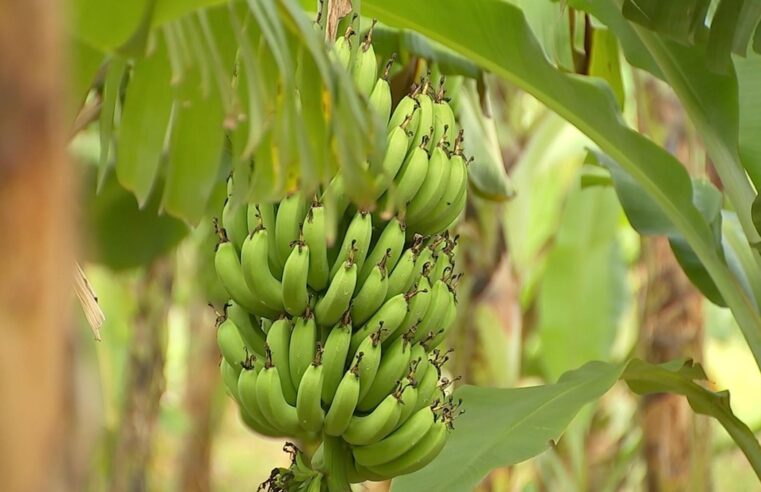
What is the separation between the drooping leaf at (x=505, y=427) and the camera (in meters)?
1.12

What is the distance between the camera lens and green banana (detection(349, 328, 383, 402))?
0.93m

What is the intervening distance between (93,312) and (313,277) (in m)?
0.22

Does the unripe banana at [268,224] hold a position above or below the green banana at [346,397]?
above

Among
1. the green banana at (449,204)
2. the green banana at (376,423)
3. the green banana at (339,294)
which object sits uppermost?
the green banana at (449,204)

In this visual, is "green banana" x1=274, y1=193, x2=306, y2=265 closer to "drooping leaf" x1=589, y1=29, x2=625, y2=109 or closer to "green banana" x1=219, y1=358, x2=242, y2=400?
"green banana" x1=219, y1=358, x2=242, y2=400

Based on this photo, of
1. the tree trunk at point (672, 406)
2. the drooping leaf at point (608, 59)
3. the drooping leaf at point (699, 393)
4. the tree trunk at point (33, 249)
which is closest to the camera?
the tree trunk at point (33, 249)

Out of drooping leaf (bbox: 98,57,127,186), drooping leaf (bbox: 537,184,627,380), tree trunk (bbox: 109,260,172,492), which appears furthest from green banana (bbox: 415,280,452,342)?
tree trunk (bbox: 109,260,172,492)

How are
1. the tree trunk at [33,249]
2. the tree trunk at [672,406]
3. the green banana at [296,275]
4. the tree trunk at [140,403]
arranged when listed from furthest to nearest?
1. the tree trunk at [140,403]
2. the tree trunk at [672,406]
3. the green banana at [296,275]
4. the tree trunk at [33,249]

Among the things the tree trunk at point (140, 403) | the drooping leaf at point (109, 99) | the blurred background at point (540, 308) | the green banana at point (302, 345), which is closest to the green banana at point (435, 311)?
the green banana at point (302, 345)

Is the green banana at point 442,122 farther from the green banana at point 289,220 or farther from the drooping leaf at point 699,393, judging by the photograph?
the drooping leaf at point 699,393

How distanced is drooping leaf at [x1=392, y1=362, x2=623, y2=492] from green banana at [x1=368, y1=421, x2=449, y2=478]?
0.39ft

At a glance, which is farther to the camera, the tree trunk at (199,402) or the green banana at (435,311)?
the tree trunk at (199,402)

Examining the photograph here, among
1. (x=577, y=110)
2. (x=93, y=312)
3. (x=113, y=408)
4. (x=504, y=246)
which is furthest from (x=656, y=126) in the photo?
(x=113, y=408)

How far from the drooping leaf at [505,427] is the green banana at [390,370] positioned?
0.21 meters
